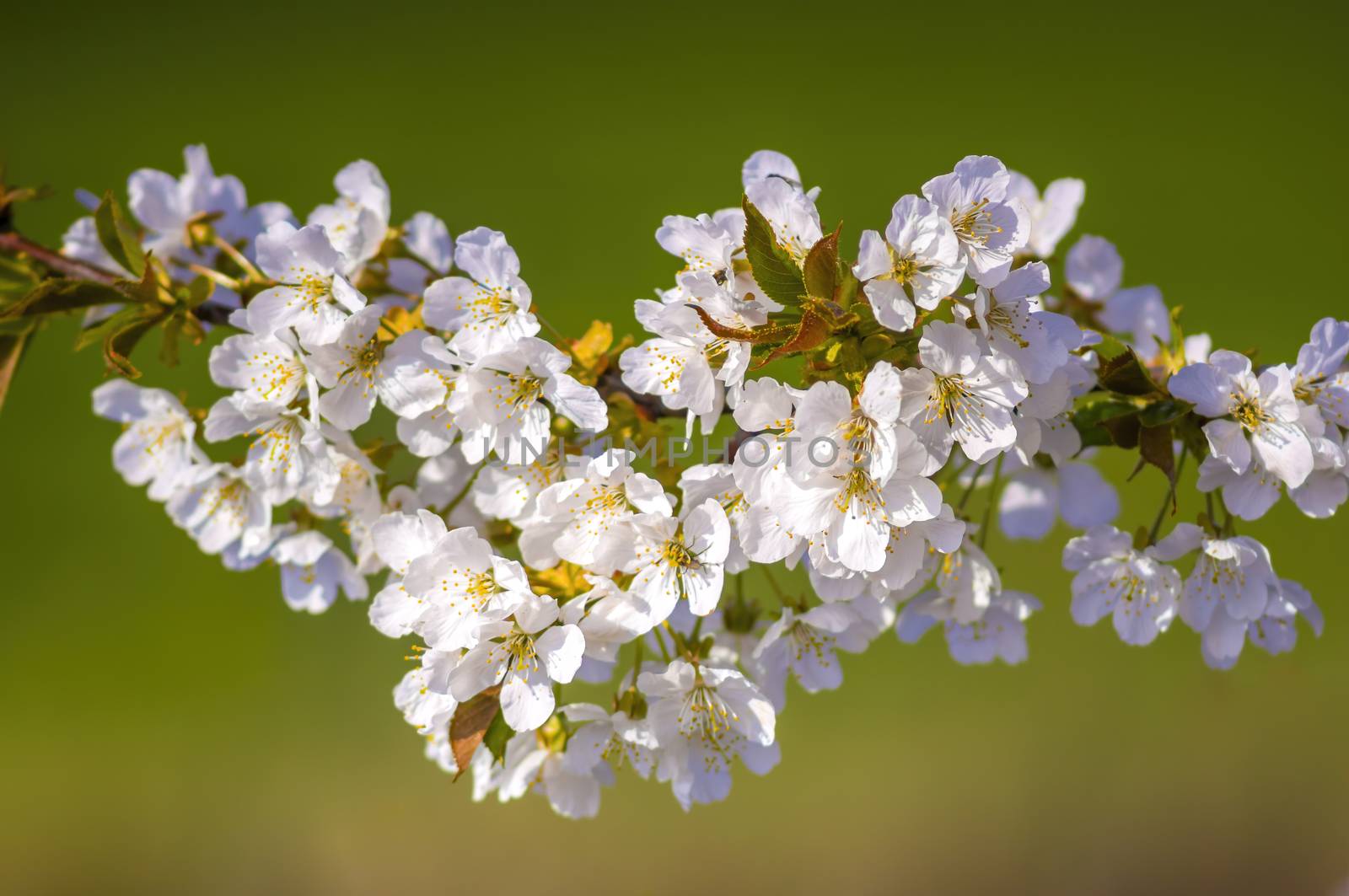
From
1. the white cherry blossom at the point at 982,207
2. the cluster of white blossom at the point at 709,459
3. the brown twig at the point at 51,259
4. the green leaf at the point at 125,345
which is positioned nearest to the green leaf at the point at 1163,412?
the cluster of white blossom at the point at 709,459

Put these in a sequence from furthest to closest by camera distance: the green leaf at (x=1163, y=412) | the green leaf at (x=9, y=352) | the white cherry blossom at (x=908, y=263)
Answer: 1. the green leaf at (x=9, y=352)
2. the green leaf at (x=1163, y=412)
3. the white cherry blossom at (x=908, y=263)

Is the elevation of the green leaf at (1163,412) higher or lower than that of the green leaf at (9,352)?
lower

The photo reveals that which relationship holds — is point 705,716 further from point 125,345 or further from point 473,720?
point 125,345

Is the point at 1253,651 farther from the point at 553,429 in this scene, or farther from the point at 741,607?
the point at 553,429

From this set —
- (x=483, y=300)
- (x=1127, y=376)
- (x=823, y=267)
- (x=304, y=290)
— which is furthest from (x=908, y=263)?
(x=304, y=290)

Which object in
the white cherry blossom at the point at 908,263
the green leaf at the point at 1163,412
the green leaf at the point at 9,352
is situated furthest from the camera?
the green leaf at the point at 9,352

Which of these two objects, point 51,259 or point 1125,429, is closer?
point 1125,429

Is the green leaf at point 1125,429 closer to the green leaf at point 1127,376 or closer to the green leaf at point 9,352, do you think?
the green leaf at point 1127,376
